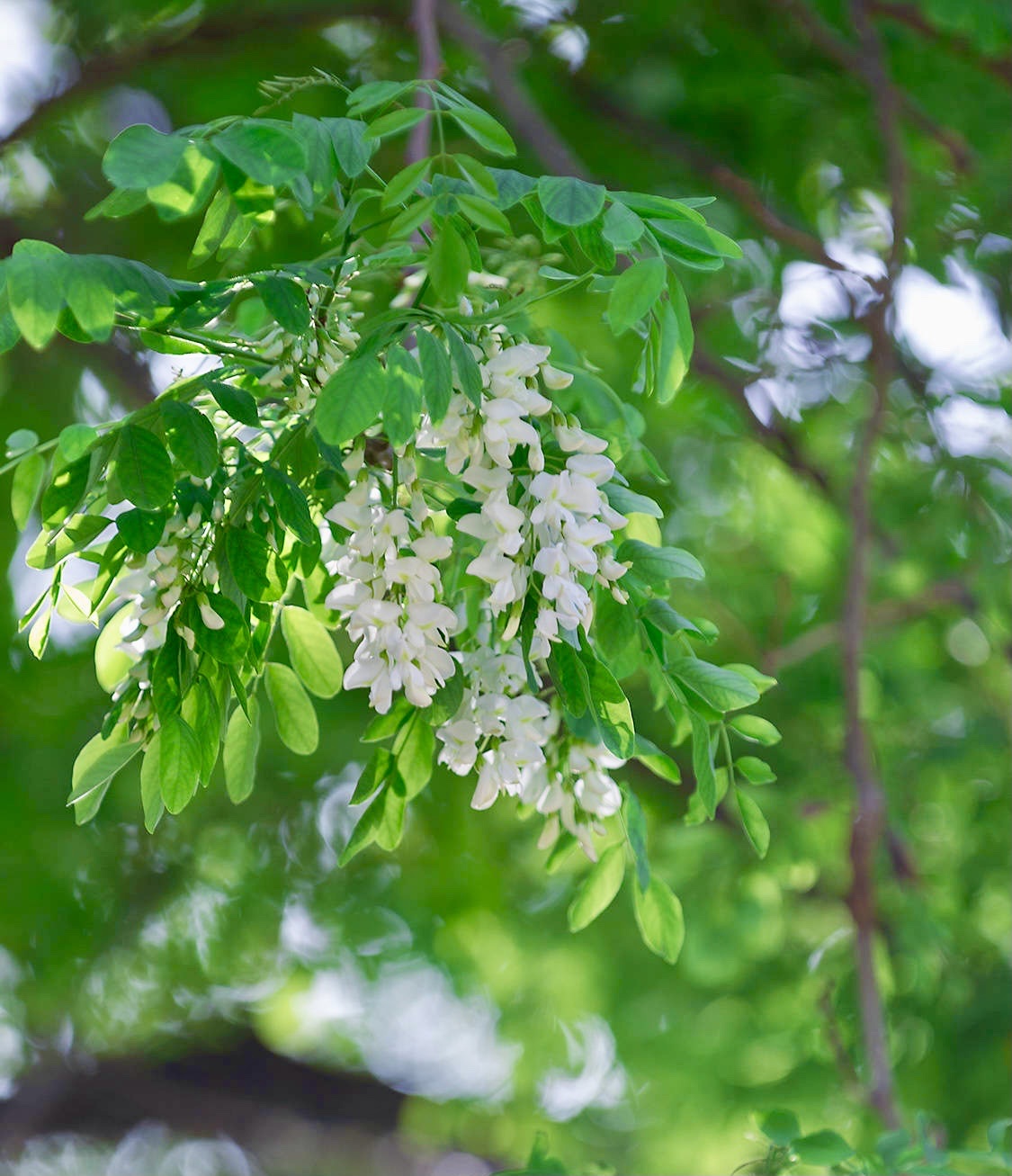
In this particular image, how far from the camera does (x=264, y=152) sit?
563 millimetres

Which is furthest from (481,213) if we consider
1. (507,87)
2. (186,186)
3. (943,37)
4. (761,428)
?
(943,37)

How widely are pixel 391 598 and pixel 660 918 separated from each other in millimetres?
349

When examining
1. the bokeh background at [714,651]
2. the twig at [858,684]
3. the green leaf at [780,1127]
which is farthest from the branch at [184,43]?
the green leaf at [780,1127]

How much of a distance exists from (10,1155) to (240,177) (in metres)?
4.08

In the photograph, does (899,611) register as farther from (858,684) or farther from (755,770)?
(755,770)

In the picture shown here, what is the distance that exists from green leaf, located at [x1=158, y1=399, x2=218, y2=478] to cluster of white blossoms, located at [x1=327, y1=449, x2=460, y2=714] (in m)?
0.07

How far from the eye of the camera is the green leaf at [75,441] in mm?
608

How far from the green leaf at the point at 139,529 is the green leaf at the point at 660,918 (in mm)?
417

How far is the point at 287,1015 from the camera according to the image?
341cm

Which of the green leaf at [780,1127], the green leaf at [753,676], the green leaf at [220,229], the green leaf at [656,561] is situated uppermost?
the green leaf at [220,229]

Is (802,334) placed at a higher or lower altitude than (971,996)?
higher

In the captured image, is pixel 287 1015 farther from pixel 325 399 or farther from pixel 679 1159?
pixel 325 399

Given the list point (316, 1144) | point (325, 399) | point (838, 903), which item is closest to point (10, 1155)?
point (316, 1144)

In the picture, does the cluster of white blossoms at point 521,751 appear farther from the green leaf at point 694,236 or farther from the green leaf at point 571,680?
the green leaf at point 694,236
